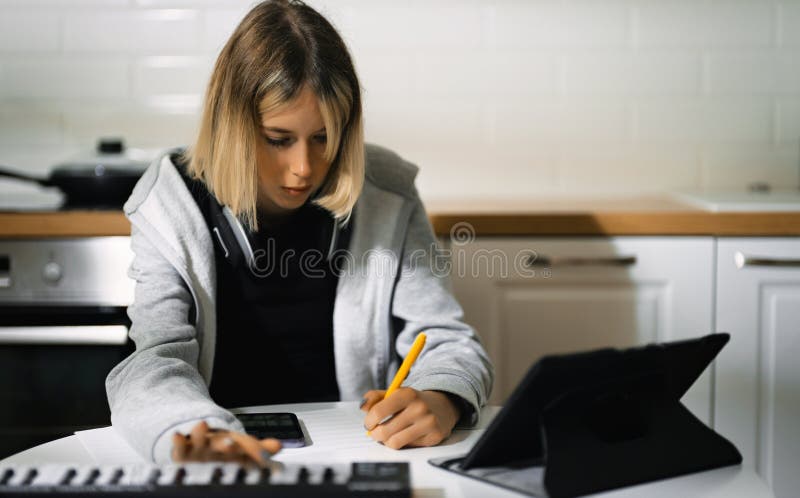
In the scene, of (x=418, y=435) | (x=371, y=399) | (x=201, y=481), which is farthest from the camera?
(x=371, y=399)

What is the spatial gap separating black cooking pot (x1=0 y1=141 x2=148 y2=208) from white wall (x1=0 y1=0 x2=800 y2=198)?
1.32ft

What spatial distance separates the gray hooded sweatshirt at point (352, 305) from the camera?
1238mm

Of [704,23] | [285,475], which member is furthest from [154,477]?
[704,23]

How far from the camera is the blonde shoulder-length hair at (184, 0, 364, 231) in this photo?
1439 millimetres

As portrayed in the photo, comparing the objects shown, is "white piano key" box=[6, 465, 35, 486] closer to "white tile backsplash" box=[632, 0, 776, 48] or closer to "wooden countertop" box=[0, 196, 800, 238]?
"wooden countertop" box=[0, 196, 800, 238]

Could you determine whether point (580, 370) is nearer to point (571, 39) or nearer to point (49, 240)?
point (49, 240)

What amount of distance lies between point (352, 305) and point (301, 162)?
0.29 meters

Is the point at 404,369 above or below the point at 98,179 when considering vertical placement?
below

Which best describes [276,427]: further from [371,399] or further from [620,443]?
[620,443]

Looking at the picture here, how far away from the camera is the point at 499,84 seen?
8.10ft

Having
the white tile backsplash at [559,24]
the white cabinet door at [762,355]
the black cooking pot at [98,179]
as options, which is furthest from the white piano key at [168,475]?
the white tile backsplash at [559,24]

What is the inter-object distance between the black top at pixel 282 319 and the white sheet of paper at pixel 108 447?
1.58ft

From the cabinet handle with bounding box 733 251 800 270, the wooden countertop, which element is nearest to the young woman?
the wooden countertop

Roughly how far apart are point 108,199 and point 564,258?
38.8 inches
